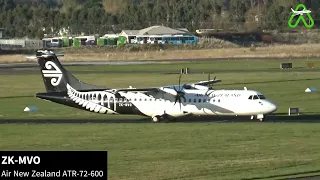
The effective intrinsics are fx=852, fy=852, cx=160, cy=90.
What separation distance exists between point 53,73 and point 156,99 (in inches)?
344

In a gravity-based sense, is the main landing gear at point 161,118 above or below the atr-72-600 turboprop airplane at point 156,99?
below

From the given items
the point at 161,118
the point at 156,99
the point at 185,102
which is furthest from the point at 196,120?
the point at 156,99

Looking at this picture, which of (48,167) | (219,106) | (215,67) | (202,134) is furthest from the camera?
(215,67)

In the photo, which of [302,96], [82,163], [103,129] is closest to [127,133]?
[103,129]

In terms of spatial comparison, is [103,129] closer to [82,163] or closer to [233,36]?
[82,163]

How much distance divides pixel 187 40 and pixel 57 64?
121156 mm

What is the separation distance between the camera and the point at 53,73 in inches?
2635

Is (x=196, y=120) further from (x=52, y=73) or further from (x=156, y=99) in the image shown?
(x=52, y=73)

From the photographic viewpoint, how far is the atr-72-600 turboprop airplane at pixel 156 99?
62406mm

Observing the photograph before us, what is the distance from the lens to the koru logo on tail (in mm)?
66812

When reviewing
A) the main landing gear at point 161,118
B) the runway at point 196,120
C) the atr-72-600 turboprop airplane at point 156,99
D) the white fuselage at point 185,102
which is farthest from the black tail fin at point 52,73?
the main landing gear at point 161,118

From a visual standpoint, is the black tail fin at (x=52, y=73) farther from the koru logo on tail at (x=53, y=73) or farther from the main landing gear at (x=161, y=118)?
the main landing gear at (x=161, y=118)

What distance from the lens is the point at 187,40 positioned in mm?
187375

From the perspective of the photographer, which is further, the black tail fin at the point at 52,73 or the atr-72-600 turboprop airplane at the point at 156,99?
the black tail fin at the point at 52,73
